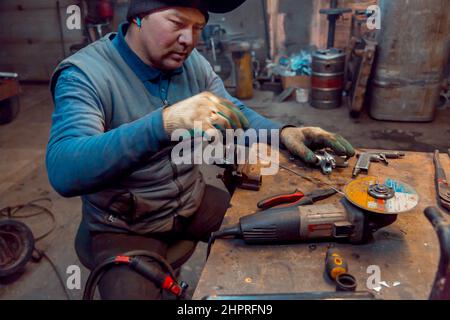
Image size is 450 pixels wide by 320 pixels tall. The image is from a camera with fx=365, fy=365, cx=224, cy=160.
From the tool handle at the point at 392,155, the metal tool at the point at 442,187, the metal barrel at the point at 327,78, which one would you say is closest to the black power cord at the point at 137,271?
the metal tool at the point at 442,187

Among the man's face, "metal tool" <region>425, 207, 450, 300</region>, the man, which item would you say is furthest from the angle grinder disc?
the man's face

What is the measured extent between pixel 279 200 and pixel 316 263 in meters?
0.29

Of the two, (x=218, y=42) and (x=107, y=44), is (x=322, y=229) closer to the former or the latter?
(x=107, y=44)

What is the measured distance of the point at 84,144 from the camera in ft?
3.51

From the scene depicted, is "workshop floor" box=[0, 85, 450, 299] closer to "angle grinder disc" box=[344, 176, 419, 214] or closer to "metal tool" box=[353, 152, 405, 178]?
"metal tool" box=[353, 152, 405, 178]

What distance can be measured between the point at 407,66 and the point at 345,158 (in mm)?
2810

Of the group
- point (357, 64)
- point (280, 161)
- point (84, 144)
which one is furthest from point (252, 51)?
point (84, 144)

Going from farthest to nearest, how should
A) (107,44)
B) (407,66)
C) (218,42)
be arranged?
(218,42) < (407,66) < (107,44)

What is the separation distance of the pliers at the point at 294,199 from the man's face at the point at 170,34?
65 centimetres

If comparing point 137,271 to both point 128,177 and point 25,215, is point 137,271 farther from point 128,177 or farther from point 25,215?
point 25,215

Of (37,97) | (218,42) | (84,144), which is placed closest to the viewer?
(84,144)

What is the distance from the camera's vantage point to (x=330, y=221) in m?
1.08

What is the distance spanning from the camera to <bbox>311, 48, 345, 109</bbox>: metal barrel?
4258mm

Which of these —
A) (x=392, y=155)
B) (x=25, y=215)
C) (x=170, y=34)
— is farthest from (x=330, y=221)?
(x=25, y=215)
